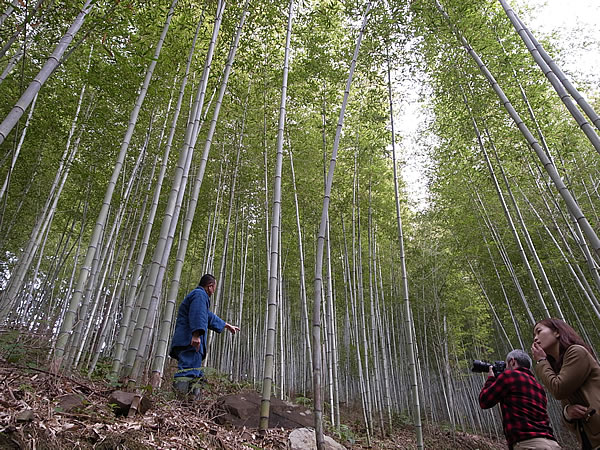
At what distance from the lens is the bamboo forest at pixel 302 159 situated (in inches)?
111

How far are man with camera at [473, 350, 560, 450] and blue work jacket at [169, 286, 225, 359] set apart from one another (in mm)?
1971

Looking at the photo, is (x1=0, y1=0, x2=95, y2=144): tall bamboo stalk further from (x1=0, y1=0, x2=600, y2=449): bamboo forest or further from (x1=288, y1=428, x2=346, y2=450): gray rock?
(x1=288, y1=428, x2=346, y2=450): gray rock

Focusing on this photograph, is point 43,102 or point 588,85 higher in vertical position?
point 588,85

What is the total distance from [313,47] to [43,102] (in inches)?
148

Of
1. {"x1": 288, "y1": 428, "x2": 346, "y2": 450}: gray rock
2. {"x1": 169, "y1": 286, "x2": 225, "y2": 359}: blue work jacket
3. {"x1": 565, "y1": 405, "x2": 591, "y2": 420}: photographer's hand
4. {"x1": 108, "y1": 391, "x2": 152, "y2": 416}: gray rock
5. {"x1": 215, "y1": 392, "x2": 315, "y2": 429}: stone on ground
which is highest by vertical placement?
{"x1": 169, "y1": 286, "x2": 225, "y2": 359}: blue work jacket

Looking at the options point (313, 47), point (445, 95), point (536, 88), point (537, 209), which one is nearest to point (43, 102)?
point (313, 47)

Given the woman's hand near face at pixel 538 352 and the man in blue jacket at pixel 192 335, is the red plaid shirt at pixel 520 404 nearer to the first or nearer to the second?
the woman's hand near face at pixel 538 352

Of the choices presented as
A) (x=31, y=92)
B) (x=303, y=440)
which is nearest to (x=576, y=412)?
(x=303, y=440)

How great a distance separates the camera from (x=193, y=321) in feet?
8.81

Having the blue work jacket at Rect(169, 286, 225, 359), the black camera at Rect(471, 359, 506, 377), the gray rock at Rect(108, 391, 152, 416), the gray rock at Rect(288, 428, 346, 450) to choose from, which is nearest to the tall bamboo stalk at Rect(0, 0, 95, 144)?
the gray rock at Rect(108, 391, 152, 416)

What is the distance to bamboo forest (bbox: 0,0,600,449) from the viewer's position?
111 inches

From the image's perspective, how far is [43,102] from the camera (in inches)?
185

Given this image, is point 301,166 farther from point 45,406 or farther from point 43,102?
point 45,406

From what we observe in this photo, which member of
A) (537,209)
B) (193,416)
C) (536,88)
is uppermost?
(536,88)
